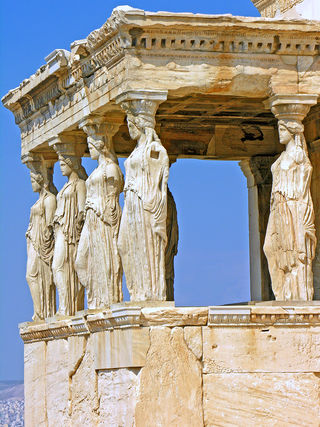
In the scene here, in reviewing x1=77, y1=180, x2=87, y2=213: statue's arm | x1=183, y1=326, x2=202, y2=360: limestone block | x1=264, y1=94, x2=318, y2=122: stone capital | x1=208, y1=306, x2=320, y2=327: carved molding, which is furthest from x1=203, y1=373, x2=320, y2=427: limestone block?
x1=77, y1=180, x2=87, y2=213: statue's arm

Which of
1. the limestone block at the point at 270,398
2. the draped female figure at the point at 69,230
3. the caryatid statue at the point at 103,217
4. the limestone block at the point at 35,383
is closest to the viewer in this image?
the limestone block at the point at 270,398

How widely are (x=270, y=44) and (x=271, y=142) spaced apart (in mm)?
3982

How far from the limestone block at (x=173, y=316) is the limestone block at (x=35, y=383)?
3.95 metres

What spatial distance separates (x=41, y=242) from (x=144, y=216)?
4232 mm

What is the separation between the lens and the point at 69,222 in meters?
20.7

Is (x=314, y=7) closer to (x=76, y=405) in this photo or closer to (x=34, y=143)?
(x=34, y=143)

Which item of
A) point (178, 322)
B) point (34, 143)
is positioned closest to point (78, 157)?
point (34, 143)

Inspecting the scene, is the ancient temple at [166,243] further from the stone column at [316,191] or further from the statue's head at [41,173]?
the statue's head at [41,173]

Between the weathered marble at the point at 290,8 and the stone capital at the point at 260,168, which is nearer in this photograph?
the weathered marble at the point at 290,8

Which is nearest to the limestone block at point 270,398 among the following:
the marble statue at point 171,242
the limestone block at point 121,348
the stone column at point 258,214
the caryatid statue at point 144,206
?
the limestone block at point 121,348

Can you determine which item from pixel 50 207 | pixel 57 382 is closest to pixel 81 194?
pixel 50 207

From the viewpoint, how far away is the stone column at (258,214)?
2217cm

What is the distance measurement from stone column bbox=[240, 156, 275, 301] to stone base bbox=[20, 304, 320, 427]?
4.36 m

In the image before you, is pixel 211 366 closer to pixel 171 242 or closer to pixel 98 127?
pixel 98 127
